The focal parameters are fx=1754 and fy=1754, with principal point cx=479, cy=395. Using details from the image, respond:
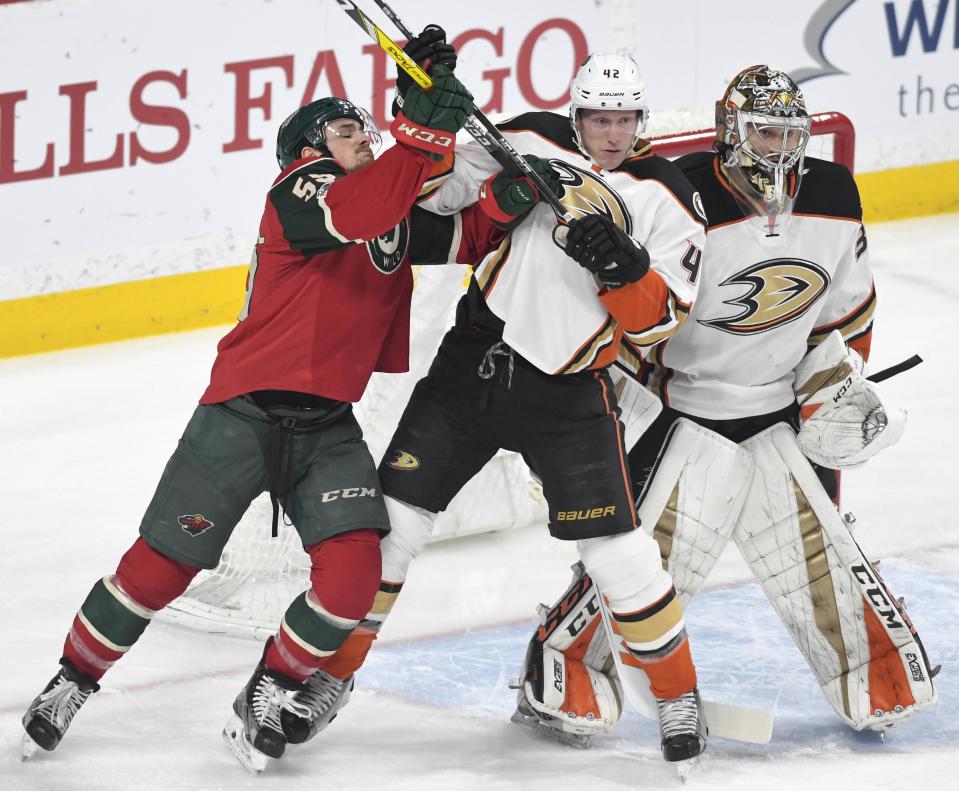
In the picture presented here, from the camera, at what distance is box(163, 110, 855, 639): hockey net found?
3.79 metres

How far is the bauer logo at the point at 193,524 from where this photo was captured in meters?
2.95

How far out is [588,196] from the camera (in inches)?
115

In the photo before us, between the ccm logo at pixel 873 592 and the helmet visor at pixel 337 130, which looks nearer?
the helmet visor at pixel 337 130

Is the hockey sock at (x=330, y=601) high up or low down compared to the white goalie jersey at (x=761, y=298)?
down

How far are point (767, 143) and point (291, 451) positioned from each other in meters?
0.98

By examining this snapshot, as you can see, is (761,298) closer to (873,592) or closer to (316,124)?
(873,592)

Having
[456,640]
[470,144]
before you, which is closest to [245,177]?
[456,640]

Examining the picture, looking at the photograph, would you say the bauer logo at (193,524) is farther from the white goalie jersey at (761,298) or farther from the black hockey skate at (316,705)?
the white goalie jersey at (761,298)

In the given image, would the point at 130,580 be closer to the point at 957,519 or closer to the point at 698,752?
the point at 698,752

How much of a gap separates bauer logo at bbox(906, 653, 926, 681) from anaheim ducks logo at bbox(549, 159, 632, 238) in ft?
3.22

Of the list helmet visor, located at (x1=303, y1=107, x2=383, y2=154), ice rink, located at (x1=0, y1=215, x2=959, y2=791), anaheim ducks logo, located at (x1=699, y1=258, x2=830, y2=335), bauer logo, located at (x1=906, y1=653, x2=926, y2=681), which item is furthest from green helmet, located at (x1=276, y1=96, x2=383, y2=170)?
bauer logo, located at (x1=906, y1=653, x2=926, y2=681)

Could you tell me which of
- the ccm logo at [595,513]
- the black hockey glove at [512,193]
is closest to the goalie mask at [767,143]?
the black hockey glove at [512,193]

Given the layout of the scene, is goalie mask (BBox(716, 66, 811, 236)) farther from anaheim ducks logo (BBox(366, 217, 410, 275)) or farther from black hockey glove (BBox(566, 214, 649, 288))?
anaheim ducks logo (BBox(366, 217, 410, 275))

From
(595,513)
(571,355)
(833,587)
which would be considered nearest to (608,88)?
(571,355)
